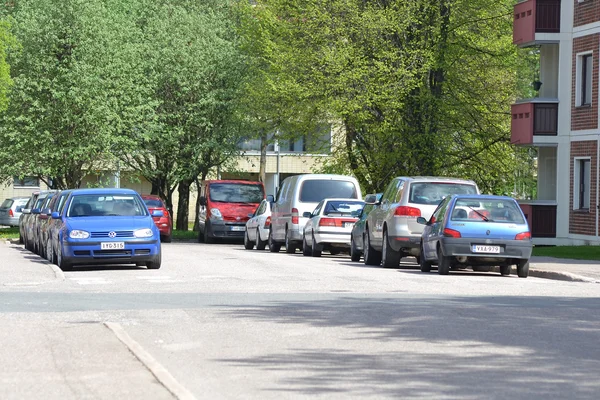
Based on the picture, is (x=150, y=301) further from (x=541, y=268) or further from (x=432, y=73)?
(x=432, y=73)

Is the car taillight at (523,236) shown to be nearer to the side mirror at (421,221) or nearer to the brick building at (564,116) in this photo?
the side mirror at (421,221)

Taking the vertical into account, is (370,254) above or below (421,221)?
below

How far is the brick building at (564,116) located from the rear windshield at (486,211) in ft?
59.3

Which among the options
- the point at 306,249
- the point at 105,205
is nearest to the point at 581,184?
the point at 306,249

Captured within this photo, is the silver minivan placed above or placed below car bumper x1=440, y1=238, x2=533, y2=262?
above

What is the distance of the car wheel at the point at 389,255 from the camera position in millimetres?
27719

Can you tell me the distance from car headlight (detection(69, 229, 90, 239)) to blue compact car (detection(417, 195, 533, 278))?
20.8 feet

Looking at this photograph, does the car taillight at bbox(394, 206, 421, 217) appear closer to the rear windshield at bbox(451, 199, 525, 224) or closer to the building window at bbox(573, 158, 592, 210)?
the rear windshield at bbox(451, 199, 525, 224)

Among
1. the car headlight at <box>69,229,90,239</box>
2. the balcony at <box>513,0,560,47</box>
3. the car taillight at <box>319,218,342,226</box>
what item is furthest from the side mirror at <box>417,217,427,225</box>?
the balcony at <box>513,0,560,47</box>

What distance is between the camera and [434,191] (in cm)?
2761

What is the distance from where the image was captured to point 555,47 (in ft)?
152

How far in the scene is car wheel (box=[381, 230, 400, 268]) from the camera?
27.7 m

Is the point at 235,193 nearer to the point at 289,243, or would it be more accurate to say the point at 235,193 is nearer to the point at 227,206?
the point at 227,206

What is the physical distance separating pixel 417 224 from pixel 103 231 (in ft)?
19.7
